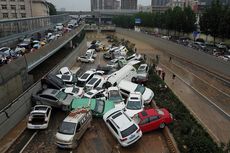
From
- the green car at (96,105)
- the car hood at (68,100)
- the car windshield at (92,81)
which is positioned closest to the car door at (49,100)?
the car hood at (68,100)

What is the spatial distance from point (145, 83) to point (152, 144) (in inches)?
456

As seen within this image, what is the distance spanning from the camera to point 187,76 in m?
29.8

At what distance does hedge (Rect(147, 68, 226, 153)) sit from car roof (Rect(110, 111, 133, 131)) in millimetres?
3276

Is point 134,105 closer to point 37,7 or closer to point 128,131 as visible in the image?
point 128,131

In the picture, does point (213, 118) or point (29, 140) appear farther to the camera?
point (213, 118)

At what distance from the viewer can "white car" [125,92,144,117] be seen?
17681 mm

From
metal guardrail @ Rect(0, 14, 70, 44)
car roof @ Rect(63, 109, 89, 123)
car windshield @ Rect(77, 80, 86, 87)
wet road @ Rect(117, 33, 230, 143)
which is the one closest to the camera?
car roof @ Rect(63, 109, 89, 123)

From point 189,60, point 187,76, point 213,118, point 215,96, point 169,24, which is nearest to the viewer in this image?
point 213,118

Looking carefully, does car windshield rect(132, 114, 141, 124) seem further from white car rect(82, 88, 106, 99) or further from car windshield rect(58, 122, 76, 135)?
white car rect(82, 88, 106, 99)

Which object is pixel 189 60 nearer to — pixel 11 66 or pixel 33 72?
pixel 33 72

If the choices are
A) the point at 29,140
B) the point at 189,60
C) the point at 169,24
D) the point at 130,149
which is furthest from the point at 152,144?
the point at 169,24

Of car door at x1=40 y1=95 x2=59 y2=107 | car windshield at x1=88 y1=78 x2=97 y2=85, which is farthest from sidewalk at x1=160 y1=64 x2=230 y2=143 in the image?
car door at x1=40 y1=95 x2=59 y2=107

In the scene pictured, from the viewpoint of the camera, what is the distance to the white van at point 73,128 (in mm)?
13953

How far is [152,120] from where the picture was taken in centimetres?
1591
